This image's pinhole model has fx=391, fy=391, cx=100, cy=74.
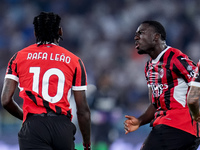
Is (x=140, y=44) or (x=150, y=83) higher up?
(x=140, y=44)

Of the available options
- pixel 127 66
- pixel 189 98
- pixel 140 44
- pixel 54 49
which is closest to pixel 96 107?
pixel 127 66

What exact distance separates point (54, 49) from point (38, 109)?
583 millimetres

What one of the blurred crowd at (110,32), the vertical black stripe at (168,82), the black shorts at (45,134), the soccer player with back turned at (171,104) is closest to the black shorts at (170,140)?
the soccer player with back turned at (171,104)

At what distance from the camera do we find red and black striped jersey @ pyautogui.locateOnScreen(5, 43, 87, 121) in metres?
3.45

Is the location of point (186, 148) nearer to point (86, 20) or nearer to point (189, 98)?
point (189, 98)

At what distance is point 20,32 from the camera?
12297 millimetres

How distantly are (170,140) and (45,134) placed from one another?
4.21 ft

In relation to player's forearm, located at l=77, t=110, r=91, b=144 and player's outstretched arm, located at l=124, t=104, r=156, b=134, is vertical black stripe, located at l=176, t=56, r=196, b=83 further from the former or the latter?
player's forearm, located at l=77, t=110, r=91, b=144

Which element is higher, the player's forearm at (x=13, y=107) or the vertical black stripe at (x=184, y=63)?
the vertical black stripe at (x=184, y=63)

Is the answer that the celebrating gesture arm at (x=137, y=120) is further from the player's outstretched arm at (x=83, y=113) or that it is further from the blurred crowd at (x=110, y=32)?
the blurred crowd at (x=110, y=32)

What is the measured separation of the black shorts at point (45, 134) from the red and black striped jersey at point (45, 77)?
8 cm

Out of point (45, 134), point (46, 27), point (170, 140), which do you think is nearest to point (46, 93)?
point (45, 134)

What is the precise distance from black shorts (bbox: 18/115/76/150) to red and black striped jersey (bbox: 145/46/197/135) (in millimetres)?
1081

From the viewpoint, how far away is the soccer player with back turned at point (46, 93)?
3377 millimetres
